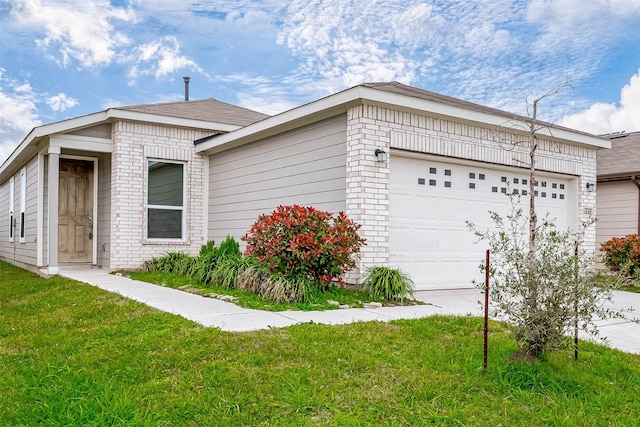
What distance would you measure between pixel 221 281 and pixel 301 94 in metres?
6.74

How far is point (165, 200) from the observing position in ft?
35.2

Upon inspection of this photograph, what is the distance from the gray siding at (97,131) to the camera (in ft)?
33.0

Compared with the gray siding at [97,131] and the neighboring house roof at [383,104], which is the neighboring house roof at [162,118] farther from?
the neighboring house roof at [383,104]

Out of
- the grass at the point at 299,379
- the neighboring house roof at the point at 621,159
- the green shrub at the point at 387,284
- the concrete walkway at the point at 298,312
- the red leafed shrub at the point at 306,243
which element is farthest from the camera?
the neighboring house roof at the point at 621,159

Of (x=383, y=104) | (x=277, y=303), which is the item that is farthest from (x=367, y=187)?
(x=277, y=303)

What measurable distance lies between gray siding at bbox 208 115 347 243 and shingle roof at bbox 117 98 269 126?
1069 millimetres

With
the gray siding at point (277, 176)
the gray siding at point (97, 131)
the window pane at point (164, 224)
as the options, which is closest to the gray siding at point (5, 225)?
the gray siding at point (97, 131)

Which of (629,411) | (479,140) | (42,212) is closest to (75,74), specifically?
(42,212)

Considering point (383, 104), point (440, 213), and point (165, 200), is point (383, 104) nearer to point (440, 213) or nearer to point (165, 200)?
point (440, 213)

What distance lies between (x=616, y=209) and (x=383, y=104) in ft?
27.3

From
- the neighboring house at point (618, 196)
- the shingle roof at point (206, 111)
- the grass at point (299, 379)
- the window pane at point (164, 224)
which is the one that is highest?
the shingle roof at point (206, 111)

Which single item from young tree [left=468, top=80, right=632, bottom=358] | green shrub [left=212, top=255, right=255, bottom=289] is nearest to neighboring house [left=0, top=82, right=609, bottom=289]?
green shrub [left=212, top=255, right=255, bottom=289]

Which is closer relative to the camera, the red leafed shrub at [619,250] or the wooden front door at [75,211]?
the red leafed shrub at [619,250]

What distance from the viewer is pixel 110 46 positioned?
10.8 m
